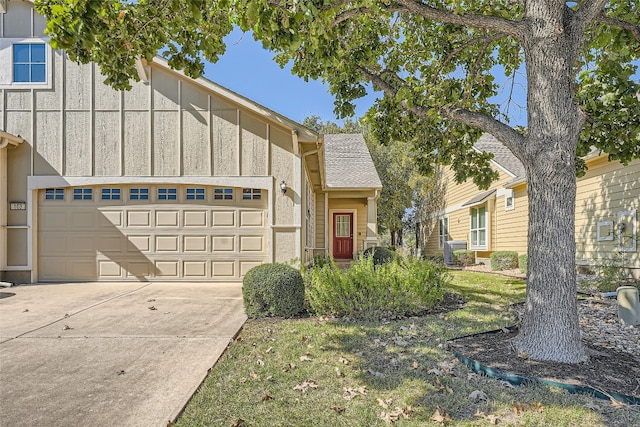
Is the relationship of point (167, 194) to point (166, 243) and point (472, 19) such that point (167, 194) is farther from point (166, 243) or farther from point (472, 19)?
point (472, 19)

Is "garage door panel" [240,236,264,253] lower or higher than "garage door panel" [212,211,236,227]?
lower

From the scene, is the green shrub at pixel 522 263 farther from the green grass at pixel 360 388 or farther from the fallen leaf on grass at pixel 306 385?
the fallen leaf on grass at pixel 306 385

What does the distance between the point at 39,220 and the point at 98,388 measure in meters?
8.34

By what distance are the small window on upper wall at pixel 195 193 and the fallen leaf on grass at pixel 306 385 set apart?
723 centimetres

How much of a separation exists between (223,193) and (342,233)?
384 inches

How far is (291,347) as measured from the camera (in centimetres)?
487

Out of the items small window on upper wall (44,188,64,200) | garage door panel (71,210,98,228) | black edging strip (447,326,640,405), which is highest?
small window on upper wall (44,188,64,200)

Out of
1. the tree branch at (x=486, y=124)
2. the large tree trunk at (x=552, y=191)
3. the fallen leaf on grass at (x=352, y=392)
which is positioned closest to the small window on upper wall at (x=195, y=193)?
the tree branch at (x=486, y=124)

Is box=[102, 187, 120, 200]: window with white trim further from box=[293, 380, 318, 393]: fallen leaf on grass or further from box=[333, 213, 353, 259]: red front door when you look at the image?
box=[333, 213, 353, 259]: red front door

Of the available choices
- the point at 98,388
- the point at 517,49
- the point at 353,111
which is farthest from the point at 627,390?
the point at 517,49

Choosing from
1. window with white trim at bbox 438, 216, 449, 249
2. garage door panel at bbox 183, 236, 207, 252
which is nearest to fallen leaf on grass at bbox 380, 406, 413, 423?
garage door panel at bbox 183, 236, 207, 252

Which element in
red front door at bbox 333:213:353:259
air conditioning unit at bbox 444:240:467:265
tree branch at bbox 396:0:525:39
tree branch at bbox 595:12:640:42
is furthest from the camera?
red front door at bbox 333:213:353:259

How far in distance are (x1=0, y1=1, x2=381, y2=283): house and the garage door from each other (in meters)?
0.03

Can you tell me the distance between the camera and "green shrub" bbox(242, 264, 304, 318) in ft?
20.5
